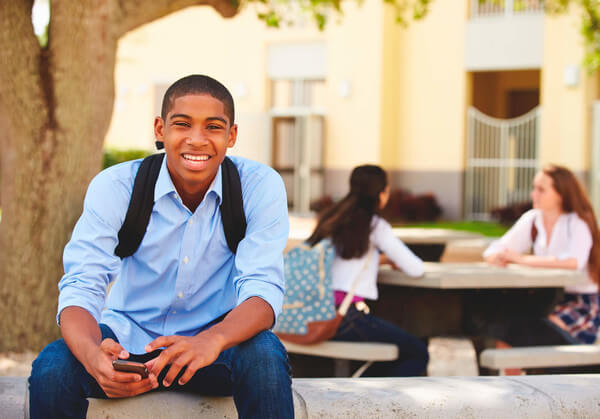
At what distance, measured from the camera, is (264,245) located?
2648 mm

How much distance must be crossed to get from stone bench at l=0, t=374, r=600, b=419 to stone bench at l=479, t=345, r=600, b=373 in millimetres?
1246

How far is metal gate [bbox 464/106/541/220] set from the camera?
55.3 feet

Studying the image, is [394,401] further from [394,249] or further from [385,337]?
[394,249]

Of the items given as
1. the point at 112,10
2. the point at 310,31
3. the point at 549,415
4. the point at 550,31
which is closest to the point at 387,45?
the point at 310,31

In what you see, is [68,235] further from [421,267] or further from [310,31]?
[310,31]

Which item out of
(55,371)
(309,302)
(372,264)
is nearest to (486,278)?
(372,264)

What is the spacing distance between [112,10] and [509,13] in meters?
13.6

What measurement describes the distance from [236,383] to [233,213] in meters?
0.63

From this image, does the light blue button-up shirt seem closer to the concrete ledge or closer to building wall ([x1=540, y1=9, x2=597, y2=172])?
the concrete ledge

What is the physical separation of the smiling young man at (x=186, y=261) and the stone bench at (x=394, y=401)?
69 mm

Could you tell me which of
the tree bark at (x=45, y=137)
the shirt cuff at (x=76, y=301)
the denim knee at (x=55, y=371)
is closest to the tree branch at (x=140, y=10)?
the tree bark at (x=45, y=137)

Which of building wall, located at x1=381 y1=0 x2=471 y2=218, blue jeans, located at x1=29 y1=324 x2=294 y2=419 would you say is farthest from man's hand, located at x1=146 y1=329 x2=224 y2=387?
building wall, located at x1=381 y1=0 x2=471 y2=218

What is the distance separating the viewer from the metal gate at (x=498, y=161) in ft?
55.3

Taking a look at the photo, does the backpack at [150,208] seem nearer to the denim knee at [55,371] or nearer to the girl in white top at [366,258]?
the denim knee at [55,371]
